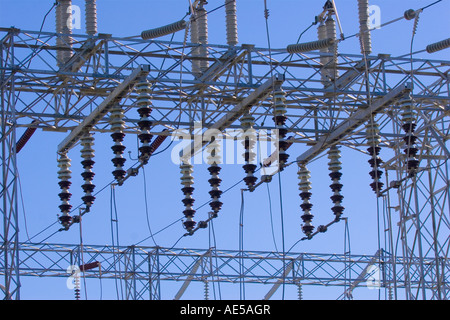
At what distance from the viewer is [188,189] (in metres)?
21.5

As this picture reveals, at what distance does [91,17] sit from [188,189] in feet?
12.8

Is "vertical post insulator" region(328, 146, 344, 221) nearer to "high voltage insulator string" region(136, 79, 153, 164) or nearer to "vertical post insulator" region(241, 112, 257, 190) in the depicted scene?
"vertical post insulator" region(241, 112, 257, 190)

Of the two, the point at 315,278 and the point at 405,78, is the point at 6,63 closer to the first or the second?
the point at 405,78

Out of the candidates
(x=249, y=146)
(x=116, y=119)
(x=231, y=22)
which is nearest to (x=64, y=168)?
(x=116, y=119)

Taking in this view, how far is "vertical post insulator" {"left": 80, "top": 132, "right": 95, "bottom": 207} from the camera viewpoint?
798 inches

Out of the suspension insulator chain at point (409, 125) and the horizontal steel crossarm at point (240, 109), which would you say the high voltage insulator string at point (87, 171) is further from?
the suspension insulator chain at point (409, 125)

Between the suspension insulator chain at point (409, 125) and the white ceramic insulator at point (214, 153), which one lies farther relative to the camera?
the white ceramic insulator at point (214, 153)

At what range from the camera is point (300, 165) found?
2239cm

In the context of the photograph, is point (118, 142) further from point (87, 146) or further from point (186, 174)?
point (186, 174)

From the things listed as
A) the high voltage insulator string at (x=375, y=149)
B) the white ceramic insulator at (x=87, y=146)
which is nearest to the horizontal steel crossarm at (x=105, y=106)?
the white ceramic insulator at (x=87, y=146)

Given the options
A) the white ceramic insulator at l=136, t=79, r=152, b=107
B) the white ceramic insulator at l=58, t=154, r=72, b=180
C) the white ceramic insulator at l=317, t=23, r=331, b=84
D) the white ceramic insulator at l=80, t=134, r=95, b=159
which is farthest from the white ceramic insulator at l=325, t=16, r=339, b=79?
the white ceramic insulator at l=58, t=154, r=72, b=180

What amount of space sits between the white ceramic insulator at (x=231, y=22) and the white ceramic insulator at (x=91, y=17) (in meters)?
2.14

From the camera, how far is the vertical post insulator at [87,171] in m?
20.3
